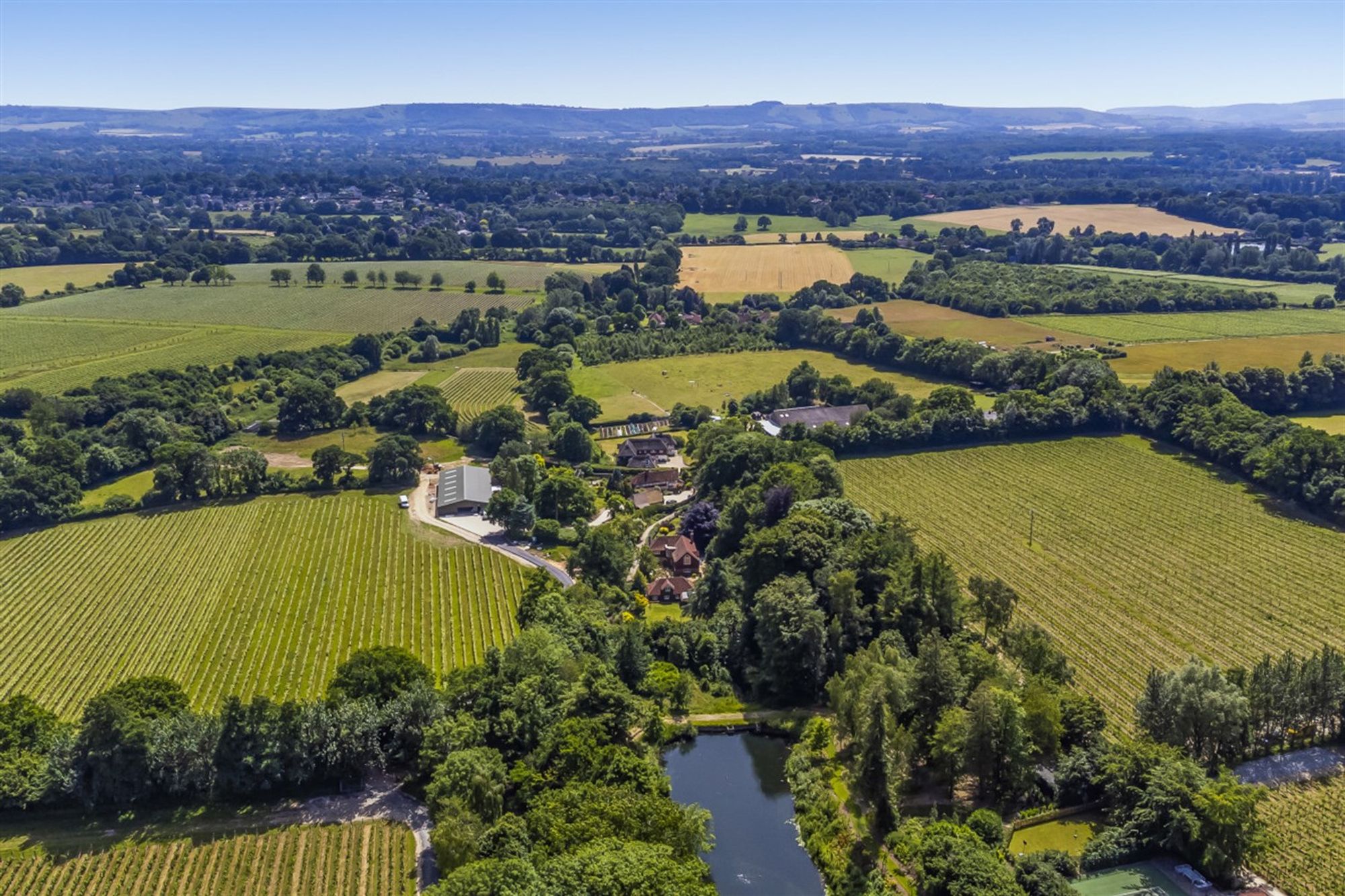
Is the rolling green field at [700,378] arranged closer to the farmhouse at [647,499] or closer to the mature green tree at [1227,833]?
the farmhouse at [647,499]

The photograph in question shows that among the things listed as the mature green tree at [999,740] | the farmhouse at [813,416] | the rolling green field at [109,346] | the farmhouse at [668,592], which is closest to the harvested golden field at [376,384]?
the rolling green field at [109,346]

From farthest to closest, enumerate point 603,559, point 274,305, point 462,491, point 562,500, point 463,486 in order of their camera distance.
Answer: point 274,305 < point 463,486 < point 462,491 < point 562,500 < point 603,559

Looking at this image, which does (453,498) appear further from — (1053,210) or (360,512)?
(1053,210)

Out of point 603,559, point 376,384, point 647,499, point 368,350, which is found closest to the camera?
point 603,559

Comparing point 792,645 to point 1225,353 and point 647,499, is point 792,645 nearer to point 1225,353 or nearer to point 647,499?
point 647,499

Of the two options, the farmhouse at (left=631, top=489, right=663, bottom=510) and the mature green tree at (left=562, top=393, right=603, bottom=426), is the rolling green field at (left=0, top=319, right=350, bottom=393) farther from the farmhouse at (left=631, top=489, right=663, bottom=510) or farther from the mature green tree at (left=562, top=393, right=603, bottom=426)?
the farmhouse at (left=631, top=489, right=663, bottom=510)

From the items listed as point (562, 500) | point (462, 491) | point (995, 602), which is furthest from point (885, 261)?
point (995, 602)
